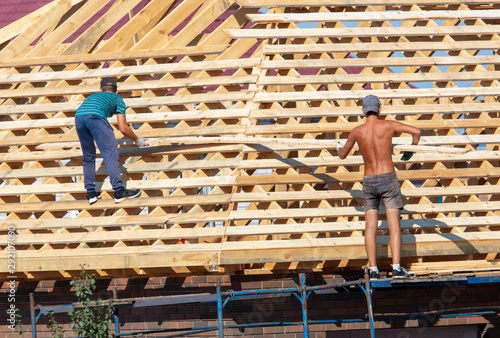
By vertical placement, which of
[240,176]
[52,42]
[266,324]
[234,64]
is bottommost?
[266,324]

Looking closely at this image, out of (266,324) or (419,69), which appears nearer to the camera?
(266,324)

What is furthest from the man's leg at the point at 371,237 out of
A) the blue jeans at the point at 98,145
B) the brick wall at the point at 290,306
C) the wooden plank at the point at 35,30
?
the wooden plank at the point at 35,30

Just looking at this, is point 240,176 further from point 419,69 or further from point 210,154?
point 419,69

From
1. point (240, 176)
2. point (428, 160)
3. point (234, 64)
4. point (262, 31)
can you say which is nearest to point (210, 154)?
point (240, 176)

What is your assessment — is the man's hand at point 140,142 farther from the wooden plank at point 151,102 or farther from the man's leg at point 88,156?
the wooden plank at point 151,102

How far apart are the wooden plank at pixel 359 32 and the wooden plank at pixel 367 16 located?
0.41 ft

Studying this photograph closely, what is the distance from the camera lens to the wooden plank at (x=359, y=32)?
26.7ft

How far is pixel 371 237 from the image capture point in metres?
6.43

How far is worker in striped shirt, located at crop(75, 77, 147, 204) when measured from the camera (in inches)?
280

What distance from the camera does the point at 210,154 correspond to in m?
7.84

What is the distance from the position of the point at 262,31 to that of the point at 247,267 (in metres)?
2.94

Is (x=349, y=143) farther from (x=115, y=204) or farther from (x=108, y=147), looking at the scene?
(x=115, y=204)

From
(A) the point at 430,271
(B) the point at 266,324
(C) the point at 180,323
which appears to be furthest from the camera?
(C) the point at 180,323

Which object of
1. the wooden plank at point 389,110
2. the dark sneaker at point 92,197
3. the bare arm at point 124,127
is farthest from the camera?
the wooden plank at point 389,110
